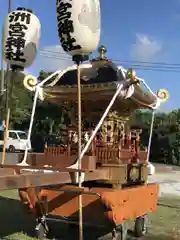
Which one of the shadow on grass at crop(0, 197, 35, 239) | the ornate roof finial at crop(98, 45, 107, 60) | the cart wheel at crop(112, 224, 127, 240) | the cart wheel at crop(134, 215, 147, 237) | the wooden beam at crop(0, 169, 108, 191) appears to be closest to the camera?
the wooden beam at crop(0, 169, 108, 191)

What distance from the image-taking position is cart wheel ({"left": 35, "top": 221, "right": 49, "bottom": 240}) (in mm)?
6570

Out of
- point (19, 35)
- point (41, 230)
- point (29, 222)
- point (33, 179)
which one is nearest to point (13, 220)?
point (29, 222)

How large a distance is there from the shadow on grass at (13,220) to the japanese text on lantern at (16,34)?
9.79 ft

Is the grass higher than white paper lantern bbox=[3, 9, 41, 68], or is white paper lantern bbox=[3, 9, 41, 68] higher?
white paper lantern bbox=[3, 9, 41, 68]

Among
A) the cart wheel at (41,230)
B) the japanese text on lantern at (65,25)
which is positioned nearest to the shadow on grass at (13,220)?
the cart wheel at (41,230)

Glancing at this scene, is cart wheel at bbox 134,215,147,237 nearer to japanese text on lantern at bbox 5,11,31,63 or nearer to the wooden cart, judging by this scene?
the wooden cart

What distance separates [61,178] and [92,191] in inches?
47.0

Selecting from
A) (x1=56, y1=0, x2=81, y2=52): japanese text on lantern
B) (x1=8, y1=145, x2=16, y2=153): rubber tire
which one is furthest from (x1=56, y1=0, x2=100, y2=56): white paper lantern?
(x1=8, y1=145, x2=16, y2=153): rubber tire

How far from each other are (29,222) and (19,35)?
380 cm

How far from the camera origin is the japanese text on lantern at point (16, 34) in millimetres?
5891

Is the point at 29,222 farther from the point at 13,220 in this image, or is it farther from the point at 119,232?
the point at 119,232

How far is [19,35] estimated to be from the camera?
19.4 feet

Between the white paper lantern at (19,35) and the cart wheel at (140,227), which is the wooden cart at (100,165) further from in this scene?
the white paper lantern at (19,35)

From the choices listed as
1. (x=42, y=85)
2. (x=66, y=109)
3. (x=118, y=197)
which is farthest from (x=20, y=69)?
(x=118, y=197)
